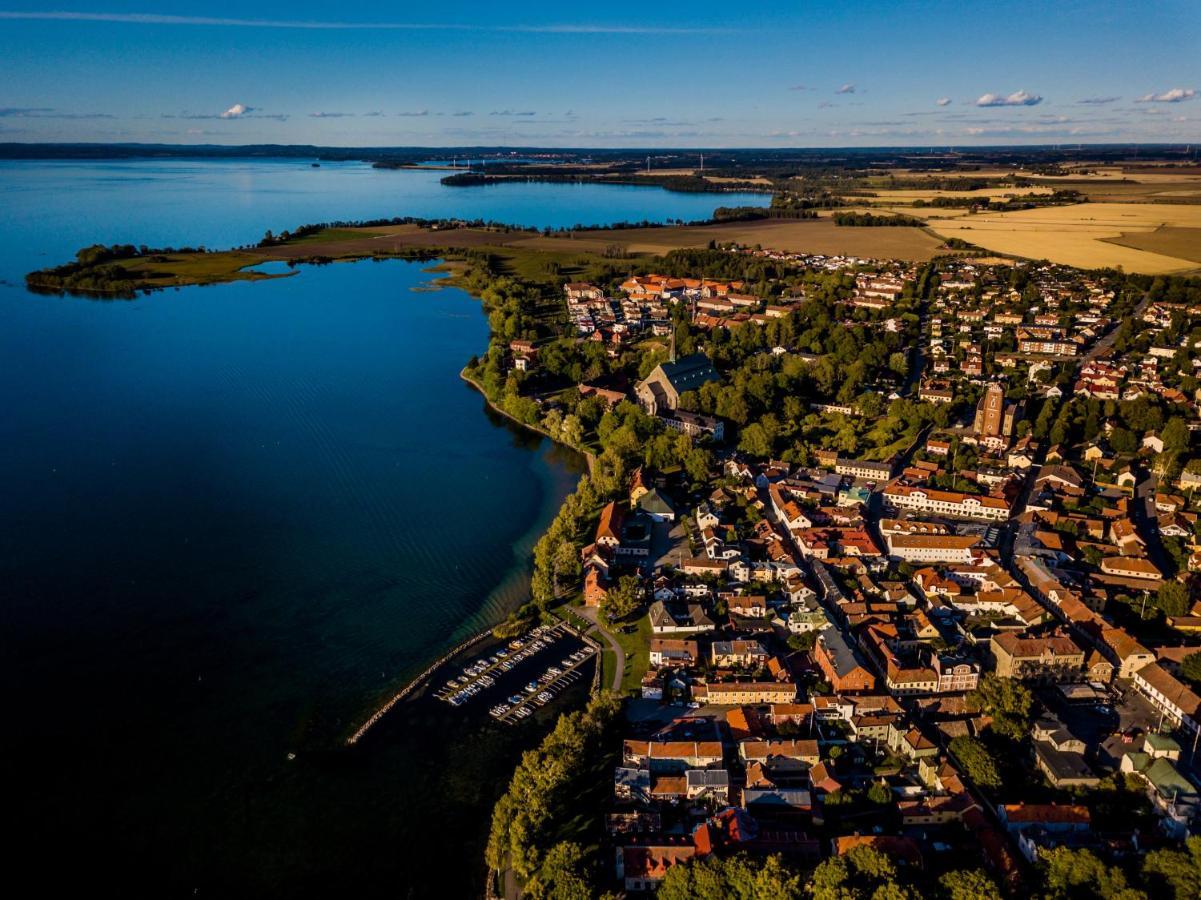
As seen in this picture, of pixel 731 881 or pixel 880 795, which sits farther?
pixel 880 795

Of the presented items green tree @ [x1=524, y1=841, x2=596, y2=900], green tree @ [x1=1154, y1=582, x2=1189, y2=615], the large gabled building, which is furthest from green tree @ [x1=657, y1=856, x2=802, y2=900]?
the large gabled building

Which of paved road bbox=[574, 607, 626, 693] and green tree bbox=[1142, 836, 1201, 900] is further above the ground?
green tree bbox=[1142, 836, 1201, 900]

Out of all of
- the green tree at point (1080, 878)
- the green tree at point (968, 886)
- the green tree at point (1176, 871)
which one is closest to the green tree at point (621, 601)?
the green tree at point (968, 886)

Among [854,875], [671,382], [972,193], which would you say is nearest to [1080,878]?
[854,875]

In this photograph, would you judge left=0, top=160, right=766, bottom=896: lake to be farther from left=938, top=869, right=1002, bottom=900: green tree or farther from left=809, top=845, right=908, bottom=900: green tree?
left=938, top=869, right=1002, bottom=900: green tree

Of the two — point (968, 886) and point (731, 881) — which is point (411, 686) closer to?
point (731, 881)

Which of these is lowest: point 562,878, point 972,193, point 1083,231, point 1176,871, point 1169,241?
point 972,193
